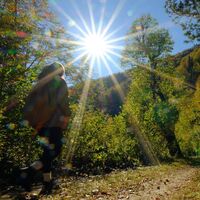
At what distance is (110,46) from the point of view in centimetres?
4284

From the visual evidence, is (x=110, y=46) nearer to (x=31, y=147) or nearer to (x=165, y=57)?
(x=165, y=57)

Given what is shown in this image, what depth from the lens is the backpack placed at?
6.04 m

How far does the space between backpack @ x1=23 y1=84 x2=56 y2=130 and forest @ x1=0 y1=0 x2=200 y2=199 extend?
0.58ft

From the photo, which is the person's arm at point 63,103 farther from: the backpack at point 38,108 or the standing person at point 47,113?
the backpack at point 38,108

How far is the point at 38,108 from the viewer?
6.05 m

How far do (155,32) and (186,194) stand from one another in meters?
32.9

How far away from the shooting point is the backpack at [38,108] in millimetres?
6035

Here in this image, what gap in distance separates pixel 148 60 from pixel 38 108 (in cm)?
3507

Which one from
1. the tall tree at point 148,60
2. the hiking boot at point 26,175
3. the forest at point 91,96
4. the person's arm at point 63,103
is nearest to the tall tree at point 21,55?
the forest at point 91,96

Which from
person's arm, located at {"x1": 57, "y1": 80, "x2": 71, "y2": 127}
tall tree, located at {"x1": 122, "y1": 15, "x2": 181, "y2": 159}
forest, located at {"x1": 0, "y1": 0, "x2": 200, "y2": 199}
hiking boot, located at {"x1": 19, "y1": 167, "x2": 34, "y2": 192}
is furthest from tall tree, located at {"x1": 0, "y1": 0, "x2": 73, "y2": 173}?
tall tree, located at {"x1": 122, "y1": 15, "x2": 181, "y2": 159}

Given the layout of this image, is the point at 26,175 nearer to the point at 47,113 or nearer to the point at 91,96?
the point at 47,113

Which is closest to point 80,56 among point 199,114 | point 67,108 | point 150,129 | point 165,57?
point 67,108

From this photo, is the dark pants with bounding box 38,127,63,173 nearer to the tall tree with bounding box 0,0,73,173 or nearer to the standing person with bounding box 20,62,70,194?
the standing person with bounding box 20,62,70,194

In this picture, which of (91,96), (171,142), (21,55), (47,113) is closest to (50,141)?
(47,113)
